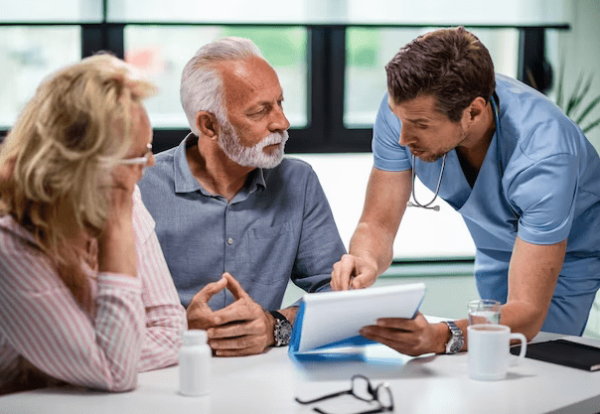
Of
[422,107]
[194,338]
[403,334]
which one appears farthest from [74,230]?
[422,107]

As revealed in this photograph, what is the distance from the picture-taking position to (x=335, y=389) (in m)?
1.55

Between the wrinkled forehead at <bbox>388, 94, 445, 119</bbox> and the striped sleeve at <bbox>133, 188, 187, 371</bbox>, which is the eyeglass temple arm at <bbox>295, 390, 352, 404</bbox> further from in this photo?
the wrinkled forehead at <bbox>388, 94, 445, 119</bbox>

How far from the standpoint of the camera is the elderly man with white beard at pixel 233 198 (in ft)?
7.13

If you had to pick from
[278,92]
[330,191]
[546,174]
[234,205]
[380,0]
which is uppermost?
[380,0]

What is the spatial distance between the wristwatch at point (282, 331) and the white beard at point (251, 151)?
0.45m

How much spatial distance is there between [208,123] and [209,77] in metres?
0.13

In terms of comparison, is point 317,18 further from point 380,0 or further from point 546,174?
point 546,174

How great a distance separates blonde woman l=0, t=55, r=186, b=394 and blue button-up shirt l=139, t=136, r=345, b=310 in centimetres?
64

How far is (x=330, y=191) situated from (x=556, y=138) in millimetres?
2098

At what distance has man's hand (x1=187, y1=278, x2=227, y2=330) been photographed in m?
1.83

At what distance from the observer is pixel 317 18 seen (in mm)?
3824

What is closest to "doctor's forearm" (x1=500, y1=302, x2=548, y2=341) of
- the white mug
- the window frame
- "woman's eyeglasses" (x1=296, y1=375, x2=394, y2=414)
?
the white mug

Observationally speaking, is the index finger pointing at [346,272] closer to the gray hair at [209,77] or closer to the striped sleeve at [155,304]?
the striped sleeve at [155,304]

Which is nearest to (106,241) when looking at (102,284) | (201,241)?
(102,284)
